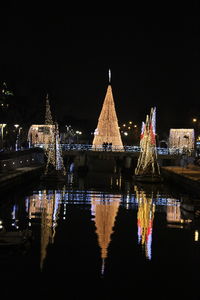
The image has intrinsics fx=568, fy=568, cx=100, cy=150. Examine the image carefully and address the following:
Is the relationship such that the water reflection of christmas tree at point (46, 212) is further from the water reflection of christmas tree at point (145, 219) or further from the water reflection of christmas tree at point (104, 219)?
the water reflection of christmas tree at point (145, 219)

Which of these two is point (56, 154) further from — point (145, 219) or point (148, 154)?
point (145, 219)

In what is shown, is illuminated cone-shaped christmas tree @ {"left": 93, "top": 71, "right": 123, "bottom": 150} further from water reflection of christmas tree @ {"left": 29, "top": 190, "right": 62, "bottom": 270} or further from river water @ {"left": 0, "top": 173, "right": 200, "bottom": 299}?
river water @ {"left": 0, "top": 173, "right": 200, "bottom": 299}

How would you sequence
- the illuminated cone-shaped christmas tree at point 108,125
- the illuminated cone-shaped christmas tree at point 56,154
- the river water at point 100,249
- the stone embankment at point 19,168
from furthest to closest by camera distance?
the illuminated cone-shaped christmas tree at point 108,125 < the illuminated cone-shaped christmas tree at point 56,154 < the stone embankment at point 19,168 < the river water at point 100,249

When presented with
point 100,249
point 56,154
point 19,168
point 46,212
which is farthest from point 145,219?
point 19,168

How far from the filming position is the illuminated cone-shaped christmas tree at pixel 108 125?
76812mm

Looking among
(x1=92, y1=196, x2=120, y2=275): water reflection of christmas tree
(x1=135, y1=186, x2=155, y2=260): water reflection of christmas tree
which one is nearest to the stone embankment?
(x1=92, y1=196, x2=120, y2=275): water reflection of christmas tree

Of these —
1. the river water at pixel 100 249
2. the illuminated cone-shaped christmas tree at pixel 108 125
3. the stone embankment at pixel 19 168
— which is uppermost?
the illuminated cone-shaped christmas tree at pixel 108 125

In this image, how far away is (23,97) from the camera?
74562 mm

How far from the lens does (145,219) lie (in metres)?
34.6

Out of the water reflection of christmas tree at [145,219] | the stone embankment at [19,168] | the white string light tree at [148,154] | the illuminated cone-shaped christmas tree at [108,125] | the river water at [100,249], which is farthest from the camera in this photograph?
the illuminated cone-shaped christmas tree at [108,125]

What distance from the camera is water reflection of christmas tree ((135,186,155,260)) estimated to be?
27016 mm

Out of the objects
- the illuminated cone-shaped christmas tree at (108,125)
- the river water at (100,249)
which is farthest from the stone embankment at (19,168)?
the illuminated cone-shaped christmas tree at (108,125)

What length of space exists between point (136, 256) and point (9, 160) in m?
34.7

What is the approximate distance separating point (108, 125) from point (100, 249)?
5313 cm
